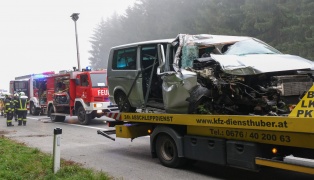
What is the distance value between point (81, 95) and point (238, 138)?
38.2ft

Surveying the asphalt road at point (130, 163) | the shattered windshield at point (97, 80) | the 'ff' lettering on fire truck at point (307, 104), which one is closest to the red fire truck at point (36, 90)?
the shattered windshield at point (97, 80)

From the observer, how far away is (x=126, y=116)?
8273 mm

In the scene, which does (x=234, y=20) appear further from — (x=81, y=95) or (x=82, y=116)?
(x=82, y=116)

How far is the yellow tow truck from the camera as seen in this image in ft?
15.4

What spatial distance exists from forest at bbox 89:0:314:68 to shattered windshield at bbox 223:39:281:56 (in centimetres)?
1866

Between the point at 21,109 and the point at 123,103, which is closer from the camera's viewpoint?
the point at 123,103

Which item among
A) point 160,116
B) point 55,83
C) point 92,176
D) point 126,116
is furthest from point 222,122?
point 55,83

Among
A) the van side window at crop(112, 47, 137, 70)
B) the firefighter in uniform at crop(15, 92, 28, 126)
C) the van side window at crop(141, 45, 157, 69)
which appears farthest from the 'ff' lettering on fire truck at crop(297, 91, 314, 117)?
the firefighter in uniform at crop(15, 92, 28, 126)

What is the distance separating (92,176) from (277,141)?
2.89 meters

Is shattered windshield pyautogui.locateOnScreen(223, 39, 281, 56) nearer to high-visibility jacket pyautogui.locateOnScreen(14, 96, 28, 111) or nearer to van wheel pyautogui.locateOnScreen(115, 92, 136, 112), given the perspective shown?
van wheel pyautogui.locateOnScreen(115, 92, 136, 112)

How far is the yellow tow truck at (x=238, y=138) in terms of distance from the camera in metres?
4.69

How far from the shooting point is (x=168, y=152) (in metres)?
7.25

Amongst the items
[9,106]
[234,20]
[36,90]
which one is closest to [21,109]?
[9,106]

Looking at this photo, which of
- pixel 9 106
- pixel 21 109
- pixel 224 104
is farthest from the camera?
pixel 9 106
